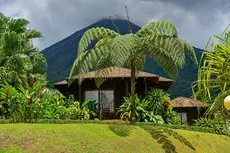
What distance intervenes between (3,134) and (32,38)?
1530 cm

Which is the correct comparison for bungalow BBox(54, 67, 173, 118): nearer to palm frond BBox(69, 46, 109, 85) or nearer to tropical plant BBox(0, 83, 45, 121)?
palm frond BBox(69, 46, 109, 85)

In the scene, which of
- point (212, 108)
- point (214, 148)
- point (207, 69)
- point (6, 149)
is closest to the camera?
point (212, 108)

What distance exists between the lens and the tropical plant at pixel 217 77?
698cm

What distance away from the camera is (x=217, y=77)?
23.5 feet

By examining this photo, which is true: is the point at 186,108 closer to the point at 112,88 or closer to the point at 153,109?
the point at 112,88

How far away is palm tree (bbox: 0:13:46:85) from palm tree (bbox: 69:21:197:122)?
614cm

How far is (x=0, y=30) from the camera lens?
25875 millimetres

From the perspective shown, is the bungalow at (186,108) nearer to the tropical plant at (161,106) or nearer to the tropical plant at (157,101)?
the tropical plant at (161,106)

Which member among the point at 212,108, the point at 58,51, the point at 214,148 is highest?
the point at 58,51

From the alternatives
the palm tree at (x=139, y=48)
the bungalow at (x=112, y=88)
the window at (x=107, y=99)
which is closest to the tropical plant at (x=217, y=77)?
the palm tree at (x=139, y=48)

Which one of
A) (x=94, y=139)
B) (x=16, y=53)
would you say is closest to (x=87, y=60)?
(x=94, y=139)

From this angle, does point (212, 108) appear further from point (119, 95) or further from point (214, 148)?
point (119, 95)

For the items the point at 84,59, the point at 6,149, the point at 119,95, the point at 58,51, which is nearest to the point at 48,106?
the point at 84,59

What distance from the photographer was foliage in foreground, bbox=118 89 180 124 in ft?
84.1
